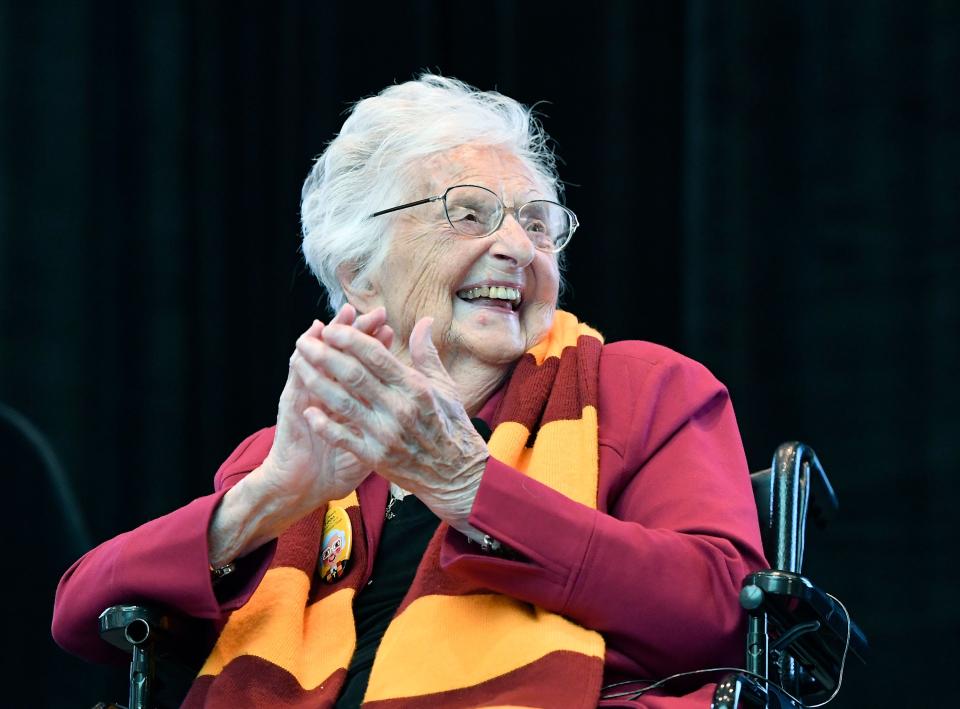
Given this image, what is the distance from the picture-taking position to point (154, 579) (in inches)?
75.4

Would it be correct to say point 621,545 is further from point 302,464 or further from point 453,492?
point 302,464

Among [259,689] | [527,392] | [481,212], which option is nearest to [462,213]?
[481,212]

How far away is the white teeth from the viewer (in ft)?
7.50

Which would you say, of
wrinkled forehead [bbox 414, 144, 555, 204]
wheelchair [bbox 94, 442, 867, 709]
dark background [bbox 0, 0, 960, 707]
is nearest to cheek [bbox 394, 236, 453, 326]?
wrinkled forehead [bbox 414, 144, 555, 204]

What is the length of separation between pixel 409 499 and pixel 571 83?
1469 mm

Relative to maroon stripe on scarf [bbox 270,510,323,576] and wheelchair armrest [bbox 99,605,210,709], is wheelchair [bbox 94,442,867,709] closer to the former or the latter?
wheelchair armrest [bbox 99,605,210,709]

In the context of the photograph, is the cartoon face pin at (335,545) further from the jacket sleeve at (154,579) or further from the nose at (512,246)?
the nose at (512,246)

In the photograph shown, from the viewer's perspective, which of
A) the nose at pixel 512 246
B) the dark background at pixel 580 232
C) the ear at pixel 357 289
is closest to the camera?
the nose at pixel 512 246

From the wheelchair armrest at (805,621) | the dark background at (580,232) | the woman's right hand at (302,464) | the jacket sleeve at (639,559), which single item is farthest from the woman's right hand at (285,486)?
the dark background at (580,232)

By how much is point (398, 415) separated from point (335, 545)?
0.46m

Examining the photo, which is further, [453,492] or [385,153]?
[385,153]

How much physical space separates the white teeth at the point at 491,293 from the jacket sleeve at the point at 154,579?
22.6 inches

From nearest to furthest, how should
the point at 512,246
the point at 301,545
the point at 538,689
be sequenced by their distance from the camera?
the point at 538,689
the point at 301,545
the point at 512,246

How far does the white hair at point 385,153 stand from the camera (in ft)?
7.71
